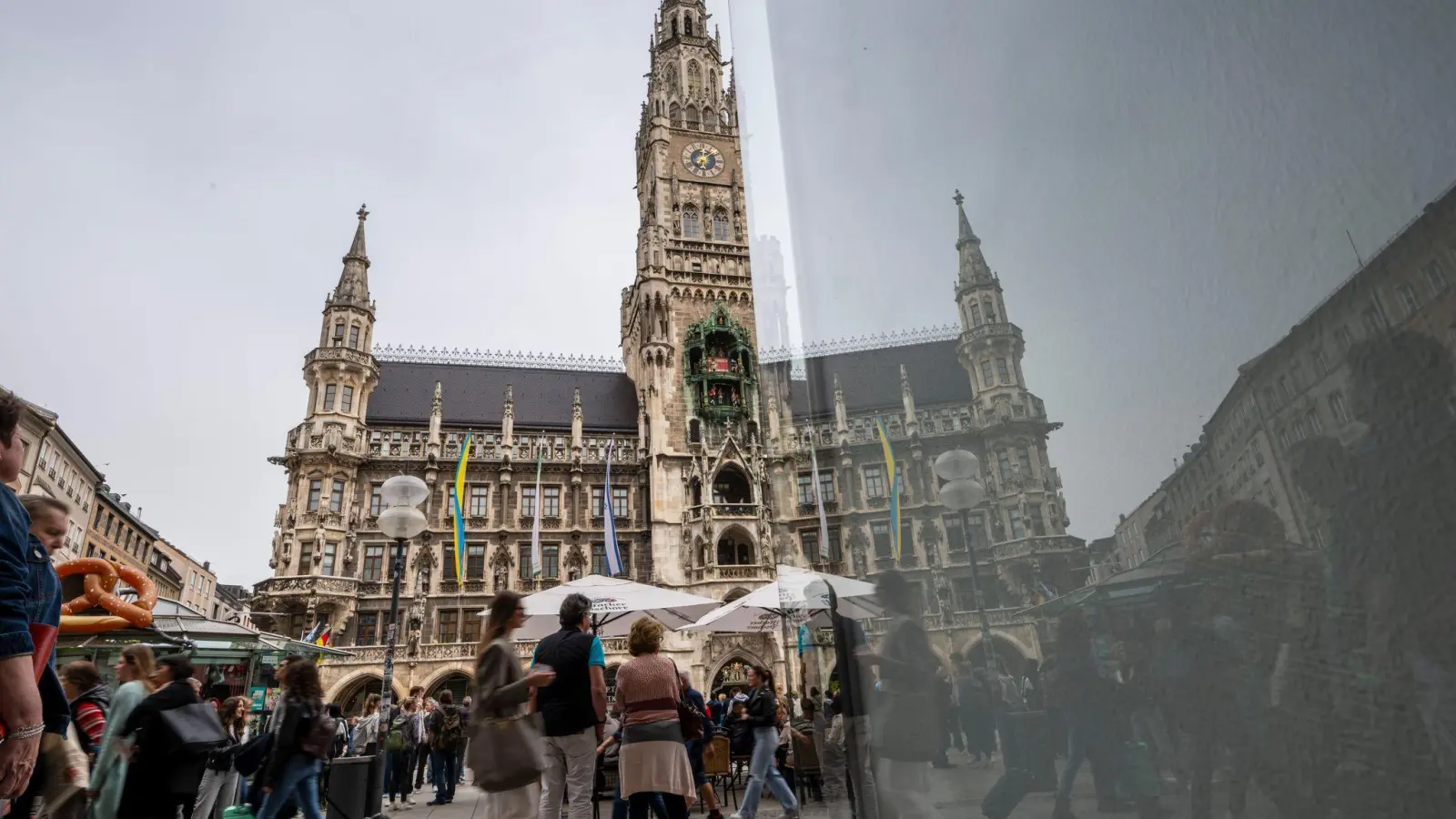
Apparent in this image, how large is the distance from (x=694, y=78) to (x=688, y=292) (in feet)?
41.3

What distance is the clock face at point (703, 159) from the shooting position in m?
36.2

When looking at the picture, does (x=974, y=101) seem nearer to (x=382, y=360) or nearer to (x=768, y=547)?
(x=768, y=547)

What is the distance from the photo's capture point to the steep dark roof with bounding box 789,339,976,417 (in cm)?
115

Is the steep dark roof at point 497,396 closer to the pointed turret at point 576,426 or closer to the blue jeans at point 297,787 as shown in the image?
the pointed turret at point 576,426

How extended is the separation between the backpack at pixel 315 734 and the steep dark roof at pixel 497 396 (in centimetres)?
2829

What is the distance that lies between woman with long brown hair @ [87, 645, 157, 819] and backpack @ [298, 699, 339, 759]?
0.89 metres

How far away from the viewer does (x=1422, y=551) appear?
449mm

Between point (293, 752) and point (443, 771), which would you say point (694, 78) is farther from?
point (293, 752)

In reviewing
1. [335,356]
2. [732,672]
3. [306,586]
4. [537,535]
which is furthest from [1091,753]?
[335,356]

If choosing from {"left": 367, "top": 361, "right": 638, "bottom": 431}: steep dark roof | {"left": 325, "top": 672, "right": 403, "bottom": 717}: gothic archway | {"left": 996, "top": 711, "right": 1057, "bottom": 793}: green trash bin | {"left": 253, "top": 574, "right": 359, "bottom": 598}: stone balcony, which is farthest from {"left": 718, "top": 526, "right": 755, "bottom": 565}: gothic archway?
{"left": 996, "top": 711, "right": 1057, "bottom": 793}: green trash bin

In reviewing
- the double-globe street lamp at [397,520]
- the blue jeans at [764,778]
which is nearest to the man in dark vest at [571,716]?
the blue jeans at [764,778]

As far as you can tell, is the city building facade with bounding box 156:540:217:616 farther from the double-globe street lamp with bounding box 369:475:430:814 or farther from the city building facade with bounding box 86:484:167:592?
the double-globe street lamp with bounding box 369:475:430:814

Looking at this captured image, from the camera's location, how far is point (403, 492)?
848cm

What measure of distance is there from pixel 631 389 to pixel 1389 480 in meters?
36.8
